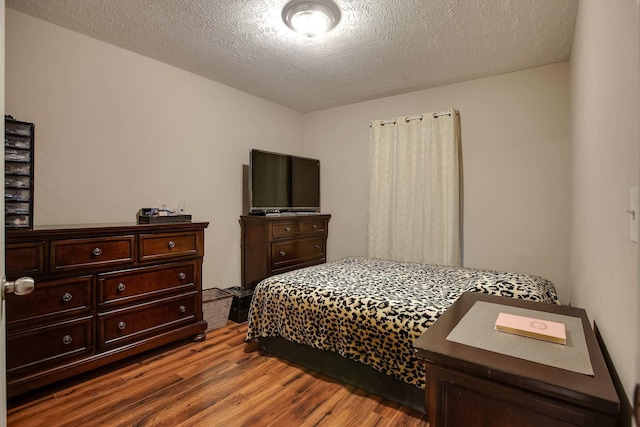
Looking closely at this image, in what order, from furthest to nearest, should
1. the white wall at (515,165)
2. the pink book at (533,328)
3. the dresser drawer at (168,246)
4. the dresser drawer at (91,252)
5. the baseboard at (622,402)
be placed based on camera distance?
the white wall at (515,165) → the dresser drawer at (168,246) → the dresser drawer at (91,252) → the pink book at (533,328) → the baseboard at (622,402)

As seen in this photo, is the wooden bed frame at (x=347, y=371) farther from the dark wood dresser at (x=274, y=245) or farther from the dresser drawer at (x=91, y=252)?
the dresser drawer at (x=91, y=252)

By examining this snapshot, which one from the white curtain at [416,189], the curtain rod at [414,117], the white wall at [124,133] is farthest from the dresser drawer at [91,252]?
the curtain rod at [414,117]

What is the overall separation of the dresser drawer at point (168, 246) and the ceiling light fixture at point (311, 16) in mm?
Answer: 1798

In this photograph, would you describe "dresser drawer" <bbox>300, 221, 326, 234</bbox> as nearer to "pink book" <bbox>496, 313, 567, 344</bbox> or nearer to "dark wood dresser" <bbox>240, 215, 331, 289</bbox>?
"dark wood dresser" <bbox>240, 215, 331, 289</bbox>

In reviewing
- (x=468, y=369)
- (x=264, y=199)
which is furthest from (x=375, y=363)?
(x=264, y=199)

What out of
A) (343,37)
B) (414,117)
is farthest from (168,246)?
(414,117)

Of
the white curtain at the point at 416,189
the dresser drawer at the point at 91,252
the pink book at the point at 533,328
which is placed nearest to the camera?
the pink book at the point at 533,328

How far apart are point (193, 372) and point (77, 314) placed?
849 millimetres

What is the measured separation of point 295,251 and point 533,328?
2966 millimetres

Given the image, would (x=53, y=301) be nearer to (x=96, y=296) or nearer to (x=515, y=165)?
(x=96, y=296)

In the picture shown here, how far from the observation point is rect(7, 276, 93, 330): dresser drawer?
74.3 inches

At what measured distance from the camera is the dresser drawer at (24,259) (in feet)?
6.01

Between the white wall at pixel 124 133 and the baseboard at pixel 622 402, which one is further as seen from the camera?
the white wall at pixel 124 133

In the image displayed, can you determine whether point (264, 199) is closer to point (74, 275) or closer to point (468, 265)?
point (74, 275)
